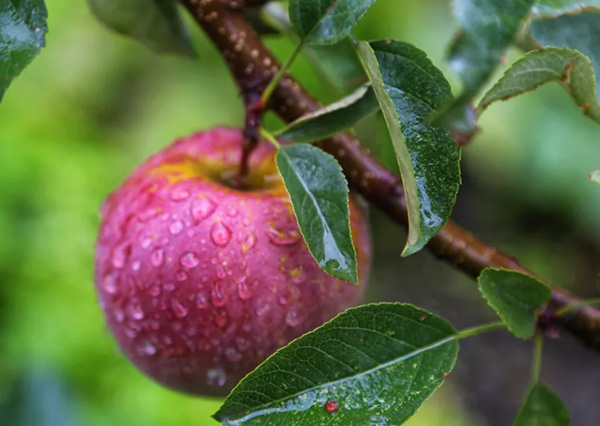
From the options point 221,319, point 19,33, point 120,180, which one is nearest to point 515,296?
point 221,319

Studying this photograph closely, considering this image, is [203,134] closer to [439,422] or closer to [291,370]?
[291,370]

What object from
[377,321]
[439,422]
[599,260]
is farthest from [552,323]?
[599,260]

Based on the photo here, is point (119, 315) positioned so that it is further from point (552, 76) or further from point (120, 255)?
point (552, 76)

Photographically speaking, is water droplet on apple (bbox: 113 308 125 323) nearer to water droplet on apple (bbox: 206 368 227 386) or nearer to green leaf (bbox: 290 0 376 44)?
water droplet on apple (bbox: 206 368 227 386)

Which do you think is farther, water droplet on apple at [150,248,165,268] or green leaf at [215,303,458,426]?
water droplet on apple at [150,248,165,268]

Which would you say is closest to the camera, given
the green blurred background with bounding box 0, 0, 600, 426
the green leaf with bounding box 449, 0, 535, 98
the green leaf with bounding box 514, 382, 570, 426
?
the green leaf with bounding box 449, 0, 535, 98

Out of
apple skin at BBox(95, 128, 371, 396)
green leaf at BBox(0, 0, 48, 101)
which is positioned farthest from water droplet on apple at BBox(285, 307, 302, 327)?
green leaf at BBox(0, 0, 48, 101)
